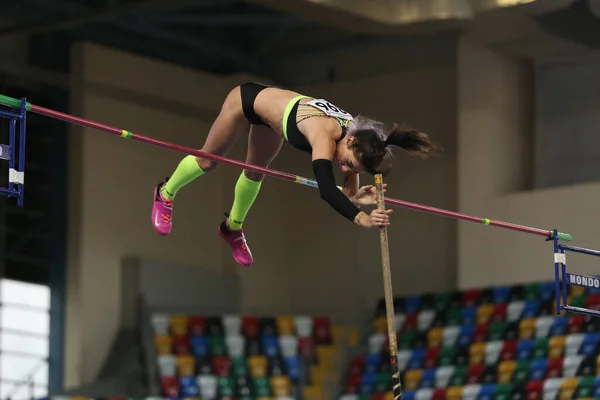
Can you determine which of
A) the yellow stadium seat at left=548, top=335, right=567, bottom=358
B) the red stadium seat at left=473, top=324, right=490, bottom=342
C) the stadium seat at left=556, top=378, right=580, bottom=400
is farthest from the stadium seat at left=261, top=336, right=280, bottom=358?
the stadium seat at left=556, top=378, right=580, bottom=400

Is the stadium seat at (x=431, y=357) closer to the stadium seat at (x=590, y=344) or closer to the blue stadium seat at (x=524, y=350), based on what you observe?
the blue stadium seat at (x=524, y=350)

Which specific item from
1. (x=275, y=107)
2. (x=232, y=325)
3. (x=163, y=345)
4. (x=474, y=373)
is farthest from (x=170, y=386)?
(x=275, y=107)

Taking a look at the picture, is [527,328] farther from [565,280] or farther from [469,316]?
[565,280]

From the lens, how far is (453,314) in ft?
45.6

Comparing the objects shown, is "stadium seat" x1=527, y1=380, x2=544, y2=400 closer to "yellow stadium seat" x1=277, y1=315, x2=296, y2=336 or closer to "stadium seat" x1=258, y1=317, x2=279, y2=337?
"yellow stadium seat" x1=277, y1=315, x2=296, y2=336

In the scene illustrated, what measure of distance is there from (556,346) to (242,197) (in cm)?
581

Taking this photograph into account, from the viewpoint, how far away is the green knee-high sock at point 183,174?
775 centimetres

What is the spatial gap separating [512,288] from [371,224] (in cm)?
710

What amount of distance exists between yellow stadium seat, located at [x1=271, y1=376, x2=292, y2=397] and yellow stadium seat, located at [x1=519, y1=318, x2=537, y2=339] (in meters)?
2.28

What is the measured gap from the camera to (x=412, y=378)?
1351 cm

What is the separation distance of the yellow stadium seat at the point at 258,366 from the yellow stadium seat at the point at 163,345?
801mm

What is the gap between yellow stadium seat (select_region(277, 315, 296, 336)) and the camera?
Answer: 46.6 ft

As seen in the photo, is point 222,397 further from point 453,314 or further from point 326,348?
point 453,314

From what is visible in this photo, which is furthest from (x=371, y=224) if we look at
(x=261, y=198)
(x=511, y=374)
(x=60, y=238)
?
(x=261, y=198)
